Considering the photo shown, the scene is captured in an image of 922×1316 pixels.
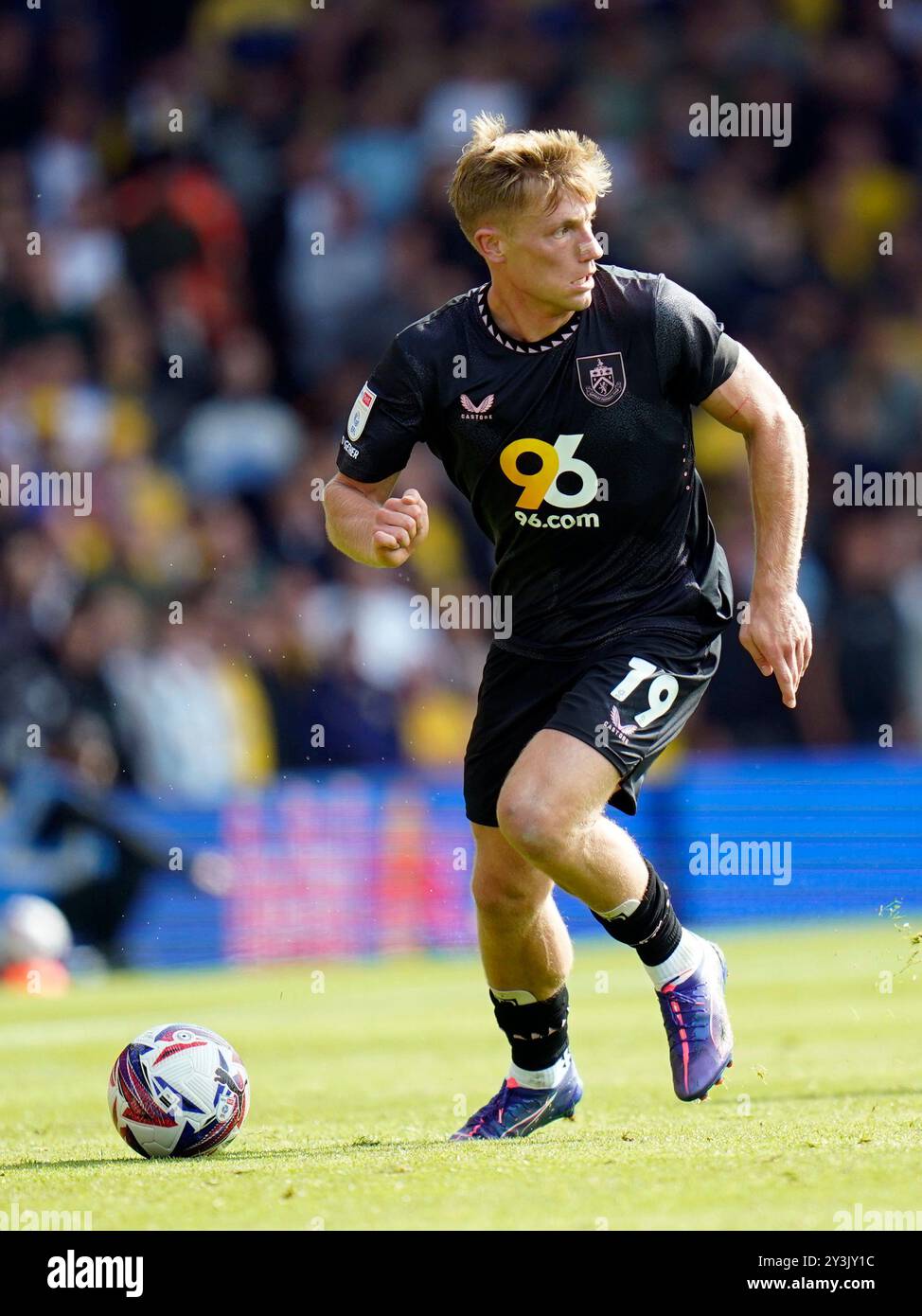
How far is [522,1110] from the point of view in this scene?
6.34 meters

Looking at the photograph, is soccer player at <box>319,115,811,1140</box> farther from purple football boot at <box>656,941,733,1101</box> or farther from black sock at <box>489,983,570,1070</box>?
black sock at <box>489,983,570,1070</box>

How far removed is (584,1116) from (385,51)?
1392 centimetres

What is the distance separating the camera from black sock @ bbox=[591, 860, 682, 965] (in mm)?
6023

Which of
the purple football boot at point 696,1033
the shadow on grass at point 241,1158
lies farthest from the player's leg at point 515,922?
the shadow on grass at point 241,1158

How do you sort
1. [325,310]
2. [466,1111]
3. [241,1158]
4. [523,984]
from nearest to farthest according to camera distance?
[241,1158]
[523,984]
[466,1111]
[325,310]

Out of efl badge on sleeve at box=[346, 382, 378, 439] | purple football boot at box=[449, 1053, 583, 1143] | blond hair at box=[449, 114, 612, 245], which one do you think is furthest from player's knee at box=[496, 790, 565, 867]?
blond hair at box=[449, 114, 612, 245]

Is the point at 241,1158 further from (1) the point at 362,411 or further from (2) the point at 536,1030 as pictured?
(1) the point at 362,411

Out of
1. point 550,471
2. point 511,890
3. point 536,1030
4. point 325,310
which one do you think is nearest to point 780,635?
point 550,471

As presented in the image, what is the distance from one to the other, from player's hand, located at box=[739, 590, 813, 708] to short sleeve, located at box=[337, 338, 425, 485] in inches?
45.2

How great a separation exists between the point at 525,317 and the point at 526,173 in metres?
0.42

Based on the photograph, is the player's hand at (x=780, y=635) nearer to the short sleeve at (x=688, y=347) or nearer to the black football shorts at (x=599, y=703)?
→ the black football shorts at (x=599, y=703)
